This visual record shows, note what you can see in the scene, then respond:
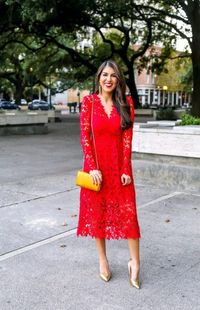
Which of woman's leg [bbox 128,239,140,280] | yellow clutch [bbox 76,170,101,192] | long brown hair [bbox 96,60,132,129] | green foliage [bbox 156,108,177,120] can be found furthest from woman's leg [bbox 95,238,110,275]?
green foliage [bbox 156,108,177,120]

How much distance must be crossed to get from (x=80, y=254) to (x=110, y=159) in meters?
1.35

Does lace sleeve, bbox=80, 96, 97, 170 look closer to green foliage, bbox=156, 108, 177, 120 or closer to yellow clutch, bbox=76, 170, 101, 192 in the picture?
yellow clutch, bbox=76, 170, 101, 192

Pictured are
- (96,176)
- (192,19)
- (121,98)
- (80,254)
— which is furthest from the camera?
(192,19)

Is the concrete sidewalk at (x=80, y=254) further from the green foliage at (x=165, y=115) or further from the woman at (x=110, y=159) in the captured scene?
the green foliage at (x=165, y=115)

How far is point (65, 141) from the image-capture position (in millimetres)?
16750

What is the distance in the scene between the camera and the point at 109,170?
3.88 metres

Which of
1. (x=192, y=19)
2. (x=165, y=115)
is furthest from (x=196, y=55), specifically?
(x=165, y=115)

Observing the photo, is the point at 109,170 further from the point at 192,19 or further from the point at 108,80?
the point at 192,19

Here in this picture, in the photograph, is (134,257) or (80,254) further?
(80,254)

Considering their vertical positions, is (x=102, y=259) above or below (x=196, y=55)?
below

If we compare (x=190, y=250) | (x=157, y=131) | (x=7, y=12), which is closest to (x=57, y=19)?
(x=7, y=12)

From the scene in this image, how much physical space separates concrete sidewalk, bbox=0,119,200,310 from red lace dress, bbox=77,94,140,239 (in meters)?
0.53

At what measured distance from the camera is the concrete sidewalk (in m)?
3.69

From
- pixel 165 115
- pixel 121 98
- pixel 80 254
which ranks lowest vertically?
pixel 165 115
